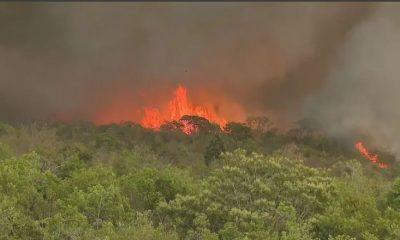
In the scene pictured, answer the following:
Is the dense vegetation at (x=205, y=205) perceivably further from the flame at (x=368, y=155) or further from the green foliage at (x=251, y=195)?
the flame at (x=368, y=155)

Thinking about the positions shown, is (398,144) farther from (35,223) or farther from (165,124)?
(35,223)

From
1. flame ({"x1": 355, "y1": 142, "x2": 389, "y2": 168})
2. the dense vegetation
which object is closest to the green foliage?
the dense vegetation

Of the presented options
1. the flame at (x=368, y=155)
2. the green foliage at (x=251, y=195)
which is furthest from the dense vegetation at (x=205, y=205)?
the flame at (x=368, y=155)

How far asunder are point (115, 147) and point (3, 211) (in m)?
80.9

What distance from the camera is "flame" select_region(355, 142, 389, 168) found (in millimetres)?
138850

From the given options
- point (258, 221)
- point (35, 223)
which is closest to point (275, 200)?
point (258, 221)

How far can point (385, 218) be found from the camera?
41094 millimetres

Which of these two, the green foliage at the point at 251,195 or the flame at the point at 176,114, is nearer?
the green foliage at the point at 251,195

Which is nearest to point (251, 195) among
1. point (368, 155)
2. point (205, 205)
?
point (205, 205)

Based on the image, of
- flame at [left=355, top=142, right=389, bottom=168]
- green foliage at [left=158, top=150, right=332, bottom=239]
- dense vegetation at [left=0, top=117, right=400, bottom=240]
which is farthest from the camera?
flame at [left=355, top=142, right=389, bottom=168]

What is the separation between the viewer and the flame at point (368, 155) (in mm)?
138850

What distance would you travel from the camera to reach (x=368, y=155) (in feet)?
491

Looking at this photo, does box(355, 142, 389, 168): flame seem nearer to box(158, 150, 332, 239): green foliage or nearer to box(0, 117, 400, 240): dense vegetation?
box(0, 117, 400, 240): dense vegetation

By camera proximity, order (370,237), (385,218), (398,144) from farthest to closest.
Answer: (398,144)
(385,218)
(370,237)
